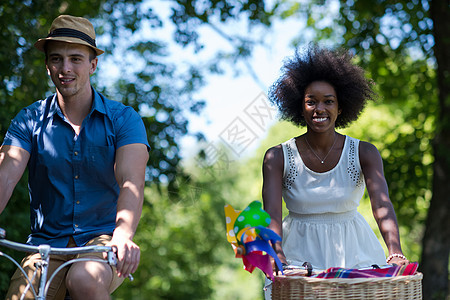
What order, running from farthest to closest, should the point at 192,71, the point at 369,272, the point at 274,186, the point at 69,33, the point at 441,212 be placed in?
the point at 192,71 < the point at 441,212 < the point at 274,186 < the point at 69,33 < the point at 369,272

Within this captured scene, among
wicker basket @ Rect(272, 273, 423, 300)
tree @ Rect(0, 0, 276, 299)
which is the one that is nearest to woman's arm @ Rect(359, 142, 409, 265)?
wicker basket @ Rect(272, 273, 423, 300)

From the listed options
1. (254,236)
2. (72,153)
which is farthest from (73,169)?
(254,236)

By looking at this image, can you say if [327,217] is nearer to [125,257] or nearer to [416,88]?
[125,257]

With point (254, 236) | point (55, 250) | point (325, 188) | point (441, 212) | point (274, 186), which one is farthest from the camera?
point (441, 212)

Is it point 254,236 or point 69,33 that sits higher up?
point 69,33

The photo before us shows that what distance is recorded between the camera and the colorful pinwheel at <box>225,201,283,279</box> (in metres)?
2.61

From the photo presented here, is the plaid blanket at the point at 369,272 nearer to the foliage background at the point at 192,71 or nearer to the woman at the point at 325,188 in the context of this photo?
the woman at the point at 325,188

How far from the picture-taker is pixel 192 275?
19641 mm

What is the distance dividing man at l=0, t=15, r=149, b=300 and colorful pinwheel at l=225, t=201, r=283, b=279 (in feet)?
2.08

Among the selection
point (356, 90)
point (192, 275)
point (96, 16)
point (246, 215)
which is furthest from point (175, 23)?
point (192, 275)

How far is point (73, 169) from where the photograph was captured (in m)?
3.10

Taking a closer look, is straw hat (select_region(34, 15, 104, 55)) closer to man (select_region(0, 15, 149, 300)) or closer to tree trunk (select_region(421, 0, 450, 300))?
man (select_region(0, 15, 149, 300))

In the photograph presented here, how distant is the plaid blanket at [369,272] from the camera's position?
277 cm

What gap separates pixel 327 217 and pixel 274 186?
0.42 meters
